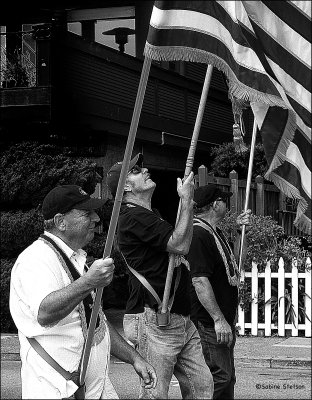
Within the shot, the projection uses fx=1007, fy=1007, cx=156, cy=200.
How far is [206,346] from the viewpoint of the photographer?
750 cm

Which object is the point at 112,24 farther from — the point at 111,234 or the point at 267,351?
the point at 111,234

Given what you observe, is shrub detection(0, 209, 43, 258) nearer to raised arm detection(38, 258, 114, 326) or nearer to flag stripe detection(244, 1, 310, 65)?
flag stripe detection(244, 1, 310, 65)

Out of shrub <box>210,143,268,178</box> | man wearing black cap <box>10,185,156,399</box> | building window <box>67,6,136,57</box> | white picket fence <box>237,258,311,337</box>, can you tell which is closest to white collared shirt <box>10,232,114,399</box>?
man wearing black cap <box>10,185,156,399</box>

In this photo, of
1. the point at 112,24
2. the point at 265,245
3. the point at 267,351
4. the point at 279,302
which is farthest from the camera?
the point at 112,24

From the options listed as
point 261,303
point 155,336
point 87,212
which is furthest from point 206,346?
point 261,303

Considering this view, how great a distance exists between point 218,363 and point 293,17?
316 centimetres

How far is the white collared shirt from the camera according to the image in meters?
4.61

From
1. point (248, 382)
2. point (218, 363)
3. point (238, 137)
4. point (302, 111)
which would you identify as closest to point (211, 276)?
point (218, 363)

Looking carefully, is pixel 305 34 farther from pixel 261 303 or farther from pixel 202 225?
pixel 261 303

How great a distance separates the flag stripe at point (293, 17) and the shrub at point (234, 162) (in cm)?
1510

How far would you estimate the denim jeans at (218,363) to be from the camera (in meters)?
7.41

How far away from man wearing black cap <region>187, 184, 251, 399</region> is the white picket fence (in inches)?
281

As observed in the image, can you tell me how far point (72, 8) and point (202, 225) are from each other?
50.7 ft

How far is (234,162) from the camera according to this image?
2050 cm
